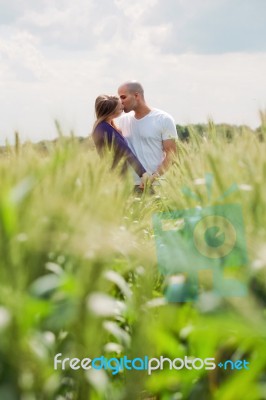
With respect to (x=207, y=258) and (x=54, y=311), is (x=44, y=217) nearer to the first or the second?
(x=54, y=311)

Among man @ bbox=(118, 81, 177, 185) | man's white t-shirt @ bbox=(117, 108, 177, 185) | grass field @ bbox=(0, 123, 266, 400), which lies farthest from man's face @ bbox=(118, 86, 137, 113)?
grass field @ bbox=(0, 123, 266, 400)

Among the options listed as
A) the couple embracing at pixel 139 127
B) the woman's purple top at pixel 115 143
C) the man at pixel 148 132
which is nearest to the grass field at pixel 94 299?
the woman's purple top at pixel 115 143

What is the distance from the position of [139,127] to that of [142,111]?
19 centimetres

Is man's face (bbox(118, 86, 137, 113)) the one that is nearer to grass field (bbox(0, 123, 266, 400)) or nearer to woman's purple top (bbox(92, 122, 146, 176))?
woman's purple top (bbox(92, 122, 146, 176))

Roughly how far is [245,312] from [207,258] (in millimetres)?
218

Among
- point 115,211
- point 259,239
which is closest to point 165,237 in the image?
point 115,211

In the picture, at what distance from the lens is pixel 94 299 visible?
1444mm

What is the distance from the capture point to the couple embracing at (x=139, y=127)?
490cm

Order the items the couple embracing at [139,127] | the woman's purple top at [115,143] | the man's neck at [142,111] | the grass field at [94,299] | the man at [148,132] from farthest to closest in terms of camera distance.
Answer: the man's neck at [142,111] < the man at [148,132] < the couple embracing at [139,127] < the woman's purple top at [115,143] < the grass field at [94,299]

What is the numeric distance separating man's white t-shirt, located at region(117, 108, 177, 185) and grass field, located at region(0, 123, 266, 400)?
346cm

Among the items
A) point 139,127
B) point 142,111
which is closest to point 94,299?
point 139,127

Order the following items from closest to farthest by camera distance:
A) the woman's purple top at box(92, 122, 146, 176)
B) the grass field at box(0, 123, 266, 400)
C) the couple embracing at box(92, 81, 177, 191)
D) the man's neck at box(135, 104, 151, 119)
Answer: the grass field at box(0, 123, 266, 400), the woman's purple top at box(92, 122, 146, 176), the couple embracing at box(92, 81, 177, 191), the man's neck at box(135, 104, 151, 119)

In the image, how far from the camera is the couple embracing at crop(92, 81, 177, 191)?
490cm

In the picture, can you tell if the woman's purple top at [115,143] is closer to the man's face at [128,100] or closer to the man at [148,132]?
the man at [148,132]
